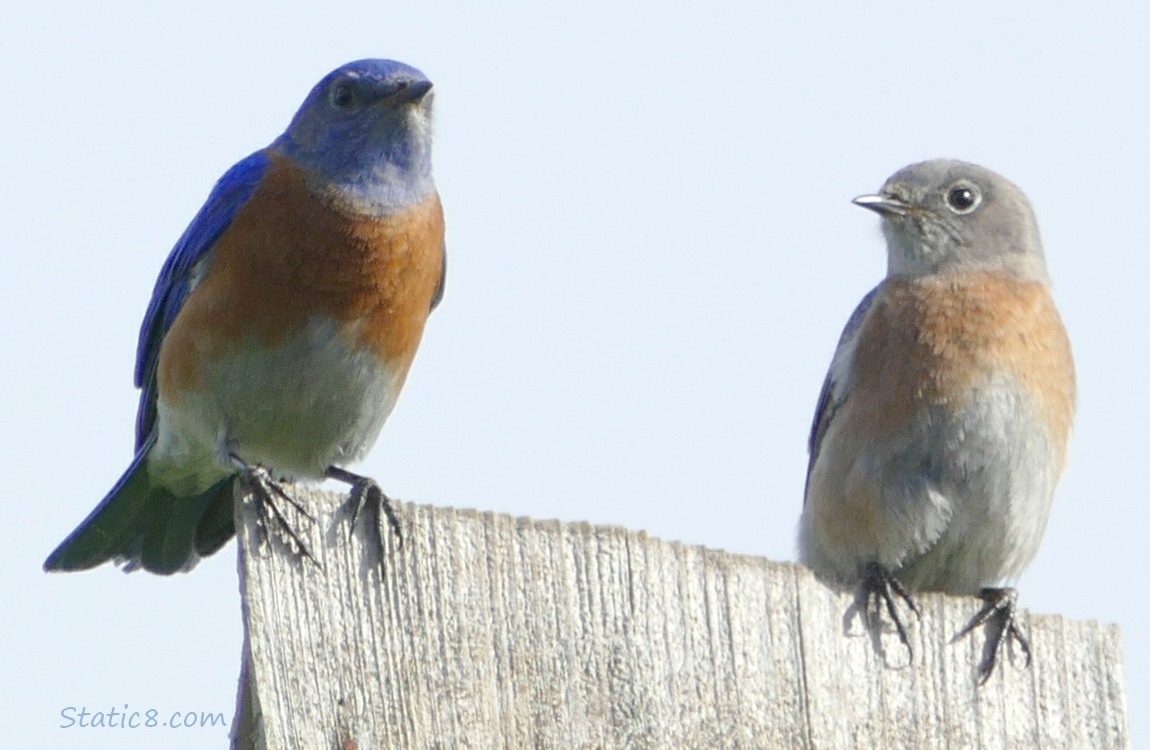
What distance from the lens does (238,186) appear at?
6.71 meters

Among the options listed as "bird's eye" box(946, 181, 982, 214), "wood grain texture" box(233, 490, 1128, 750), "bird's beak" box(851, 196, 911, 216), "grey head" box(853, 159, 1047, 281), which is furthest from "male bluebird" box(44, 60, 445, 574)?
"wood grain texture" box(233, 490, 1128, 750)

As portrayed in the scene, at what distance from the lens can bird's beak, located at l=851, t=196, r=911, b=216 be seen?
744 centimetres

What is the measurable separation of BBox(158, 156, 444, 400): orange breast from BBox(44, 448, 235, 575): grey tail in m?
0.61

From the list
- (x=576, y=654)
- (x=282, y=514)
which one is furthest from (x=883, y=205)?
(x=282, y=514)

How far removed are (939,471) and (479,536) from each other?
307 cm

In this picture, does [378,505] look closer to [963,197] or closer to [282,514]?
[282,514]

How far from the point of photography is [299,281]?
20.4 feet

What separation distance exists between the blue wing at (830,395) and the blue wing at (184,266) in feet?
8.37

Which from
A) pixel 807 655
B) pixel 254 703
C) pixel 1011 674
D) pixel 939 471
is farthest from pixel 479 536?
pixel 939 471

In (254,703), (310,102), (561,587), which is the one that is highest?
(310,102)

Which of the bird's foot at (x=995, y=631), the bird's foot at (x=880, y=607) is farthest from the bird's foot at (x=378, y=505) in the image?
the bird's foot at (x=995, y=631)

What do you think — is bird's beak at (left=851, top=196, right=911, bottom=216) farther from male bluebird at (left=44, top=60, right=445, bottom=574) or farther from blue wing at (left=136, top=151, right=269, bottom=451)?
blue wing at (left=136, top=151, right=269, bottom=451)

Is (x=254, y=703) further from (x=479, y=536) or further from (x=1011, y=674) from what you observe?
(x=1011, y=674)

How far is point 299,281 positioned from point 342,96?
38.9 inches
